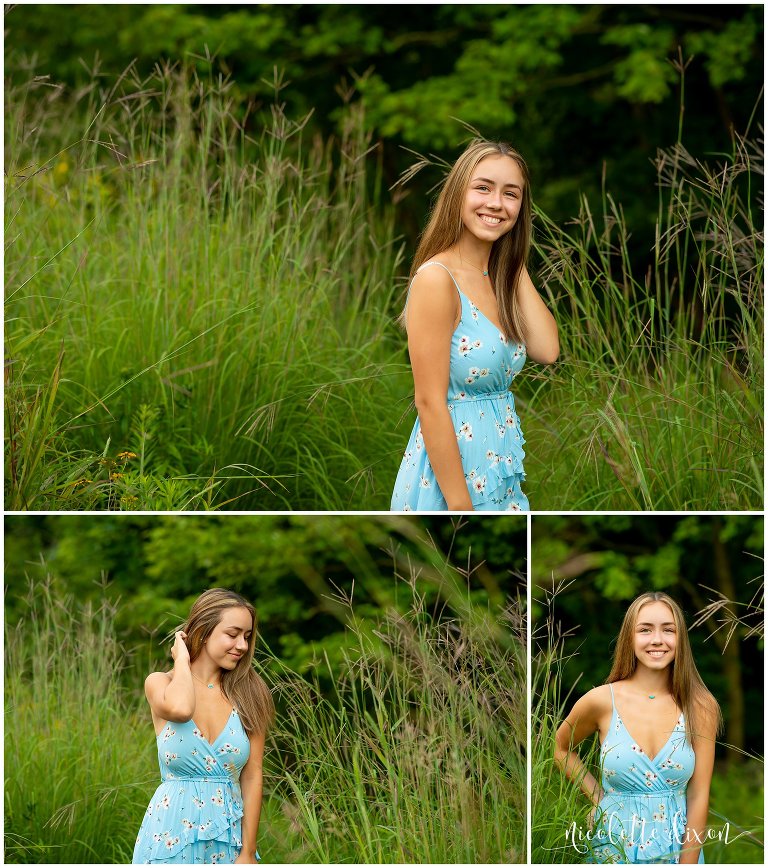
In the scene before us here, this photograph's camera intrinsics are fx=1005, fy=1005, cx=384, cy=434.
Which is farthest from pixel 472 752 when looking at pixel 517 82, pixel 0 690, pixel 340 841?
pixel 517 82

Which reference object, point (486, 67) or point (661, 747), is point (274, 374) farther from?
point (486, 67)

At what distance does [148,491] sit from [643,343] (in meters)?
1.75

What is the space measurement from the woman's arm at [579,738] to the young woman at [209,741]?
34.7 inches

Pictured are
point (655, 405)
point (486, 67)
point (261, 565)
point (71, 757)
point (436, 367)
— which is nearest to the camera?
point (436, 367)

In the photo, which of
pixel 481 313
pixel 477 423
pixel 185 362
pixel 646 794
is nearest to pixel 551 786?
pixel 646 794

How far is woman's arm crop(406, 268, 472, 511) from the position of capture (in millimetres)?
2588

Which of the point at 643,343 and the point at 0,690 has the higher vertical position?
the point at 643,343

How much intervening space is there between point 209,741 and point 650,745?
4.21 ft

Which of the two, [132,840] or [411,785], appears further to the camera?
[132,840]

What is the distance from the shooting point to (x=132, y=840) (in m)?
3.34

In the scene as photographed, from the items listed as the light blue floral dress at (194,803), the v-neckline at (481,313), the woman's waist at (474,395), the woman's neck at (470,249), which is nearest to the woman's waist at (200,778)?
the light blue floral dress at (194,803)

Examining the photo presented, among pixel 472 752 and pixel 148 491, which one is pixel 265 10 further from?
pixel 472 752

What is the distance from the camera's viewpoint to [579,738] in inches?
117

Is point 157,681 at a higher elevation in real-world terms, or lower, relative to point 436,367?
lower
